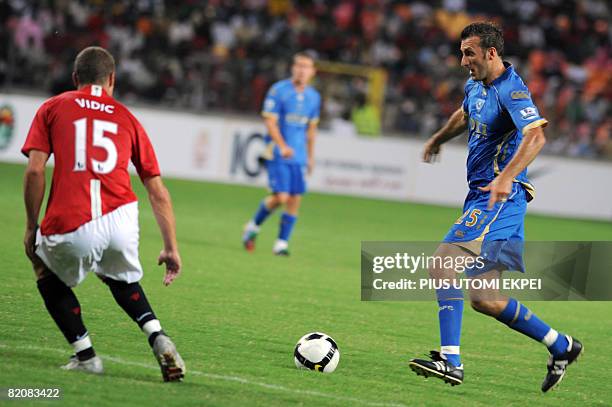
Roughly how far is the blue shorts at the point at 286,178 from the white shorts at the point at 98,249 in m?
7.46

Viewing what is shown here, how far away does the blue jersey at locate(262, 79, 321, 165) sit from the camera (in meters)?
13.7

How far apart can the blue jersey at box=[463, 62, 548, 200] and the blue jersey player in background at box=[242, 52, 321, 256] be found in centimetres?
623

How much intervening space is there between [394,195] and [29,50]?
26.8 feet

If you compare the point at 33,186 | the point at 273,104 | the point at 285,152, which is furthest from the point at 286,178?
the point at 33,186

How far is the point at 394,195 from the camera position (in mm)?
22766

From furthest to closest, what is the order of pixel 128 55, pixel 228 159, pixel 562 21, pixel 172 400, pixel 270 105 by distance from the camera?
pixel 562 21, pixel 128 55, pixel 228 159, pixel 270 105, pixel 172 400

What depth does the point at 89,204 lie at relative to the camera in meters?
5.93

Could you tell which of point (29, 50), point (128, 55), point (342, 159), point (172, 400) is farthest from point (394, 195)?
point (172, 400)

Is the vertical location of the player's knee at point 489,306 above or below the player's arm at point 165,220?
below

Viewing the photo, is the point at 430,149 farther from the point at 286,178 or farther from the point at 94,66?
the point at 286,178

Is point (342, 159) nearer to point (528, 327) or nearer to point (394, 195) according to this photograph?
point (394, 195)

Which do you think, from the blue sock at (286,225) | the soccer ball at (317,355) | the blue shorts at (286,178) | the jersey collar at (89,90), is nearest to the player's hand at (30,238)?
the jersey collar at (89,90)

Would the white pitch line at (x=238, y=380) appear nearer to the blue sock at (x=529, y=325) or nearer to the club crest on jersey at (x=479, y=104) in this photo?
the blue sock at (x=529, y=325)

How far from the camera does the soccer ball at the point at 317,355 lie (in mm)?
6875
